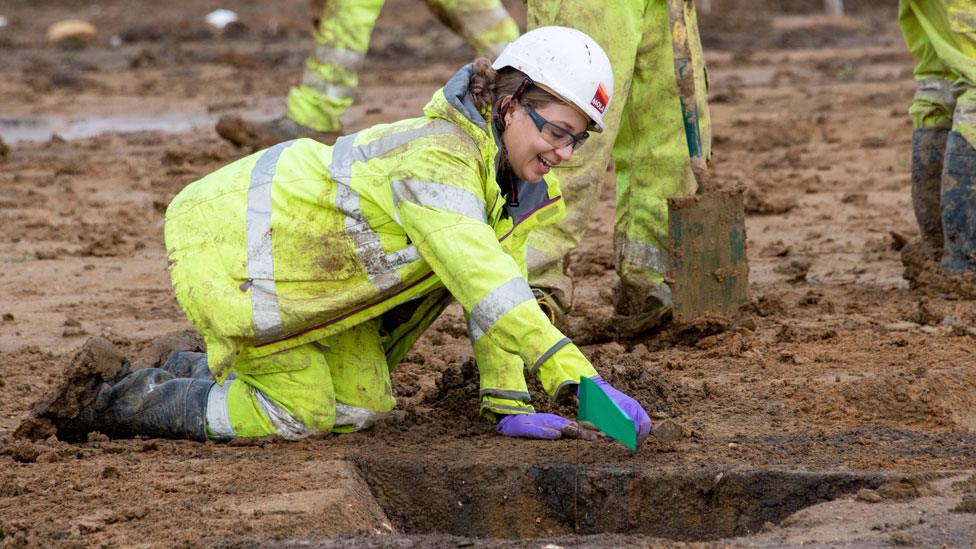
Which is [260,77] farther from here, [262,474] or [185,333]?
[262,474]

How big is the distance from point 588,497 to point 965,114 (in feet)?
8.22

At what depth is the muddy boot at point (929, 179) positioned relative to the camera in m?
5.62

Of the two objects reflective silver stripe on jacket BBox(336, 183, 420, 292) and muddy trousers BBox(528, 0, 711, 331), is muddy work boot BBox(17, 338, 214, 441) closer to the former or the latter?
reflective silver stripe on jacket BBox(336, 183, 420, 292)

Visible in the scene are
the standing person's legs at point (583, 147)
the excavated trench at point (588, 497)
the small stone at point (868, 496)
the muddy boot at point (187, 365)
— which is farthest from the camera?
the standing person's legs at point (583, 147)

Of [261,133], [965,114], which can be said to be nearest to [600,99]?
[965,114]

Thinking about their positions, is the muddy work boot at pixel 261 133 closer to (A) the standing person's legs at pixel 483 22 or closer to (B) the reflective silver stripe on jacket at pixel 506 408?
(A) the standing person's legs at pixel 483 22

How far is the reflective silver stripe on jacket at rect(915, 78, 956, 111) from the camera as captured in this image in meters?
5.54

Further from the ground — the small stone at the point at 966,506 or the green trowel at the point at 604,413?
the green trowel at the point at 604,413

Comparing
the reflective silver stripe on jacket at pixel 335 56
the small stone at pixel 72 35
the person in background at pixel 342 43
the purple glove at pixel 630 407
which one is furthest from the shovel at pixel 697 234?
the small stone at pixel 72 35

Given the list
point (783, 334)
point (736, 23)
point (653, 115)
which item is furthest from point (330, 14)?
point (736, 23)

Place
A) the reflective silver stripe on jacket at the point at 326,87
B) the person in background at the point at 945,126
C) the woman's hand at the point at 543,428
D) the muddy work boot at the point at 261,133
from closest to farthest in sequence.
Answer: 1. the woman's hand at the point at 543,428
2. the person in background at the point at 945,126
3. the reflective silver stripe on jacket at the point at 326,87
4. the muddy work boot at the point at 261,133

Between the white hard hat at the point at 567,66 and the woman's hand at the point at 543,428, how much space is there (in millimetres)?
886

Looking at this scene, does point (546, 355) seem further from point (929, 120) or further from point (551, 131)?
point (929, 120)

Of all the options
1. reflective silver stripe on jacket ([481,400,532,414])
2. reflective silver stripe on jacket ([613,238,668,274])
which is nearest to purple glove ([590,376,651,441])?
reflective silver stripe on jacket ([481,400,532,414])
